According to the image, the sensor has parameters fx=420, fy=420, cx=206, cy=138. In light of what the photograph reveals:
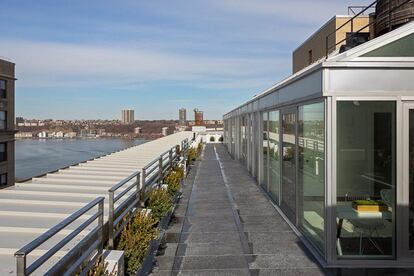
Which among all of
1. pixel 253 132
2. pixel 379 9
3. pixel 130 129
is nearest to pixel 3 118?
pixel 130 129

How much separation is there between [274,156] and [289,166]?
1956 millimetres

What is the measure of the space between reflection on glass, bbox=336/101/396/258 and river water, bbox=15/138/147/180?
48129 mm

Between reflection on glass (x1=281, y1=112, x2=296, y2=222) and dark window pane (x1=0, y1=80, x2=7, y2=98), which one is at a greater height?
dark window pane (x1=0, y1=80, x2=7, y2=98)

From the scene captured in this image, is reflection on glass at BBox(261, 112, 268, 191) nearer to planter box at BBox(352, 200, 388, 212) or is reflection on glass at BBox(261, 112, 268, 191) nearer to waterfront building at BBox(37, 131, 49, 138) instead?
planter box at BBox(352, 200, 388, 212)

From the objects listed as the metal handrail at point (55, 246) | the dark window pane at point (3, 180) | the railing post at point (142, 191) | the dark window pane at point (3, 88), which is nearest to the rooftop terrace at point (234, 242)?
the railing post at point (142, 191)

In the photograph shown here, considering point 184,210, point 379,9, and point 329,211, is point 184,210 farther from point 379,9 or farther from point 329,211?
point 379,9

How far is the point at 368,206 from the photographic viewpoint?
5832 millimetres

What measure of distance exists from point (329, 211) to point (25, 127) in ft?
258

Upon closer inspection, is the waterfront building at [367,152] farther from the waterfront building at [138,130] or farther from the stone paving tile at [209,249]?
the waterfront building at [138,130]

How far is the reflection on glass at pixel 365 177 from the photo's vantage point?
18.4 ft

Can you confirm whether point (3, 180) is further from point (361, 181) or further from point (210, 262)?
point (361, 181)

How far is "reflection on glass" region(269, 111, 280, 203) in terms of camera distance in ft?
31.4

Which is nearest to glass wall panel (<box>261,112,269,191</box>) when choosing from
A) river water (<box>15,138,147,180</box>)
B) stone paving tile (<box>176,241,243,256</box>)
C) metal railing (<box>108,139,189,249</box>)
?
metal railing (<box>108,139,189,249</box>)

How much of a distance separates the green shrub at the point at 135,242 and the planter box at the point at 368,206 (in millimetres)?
2810
